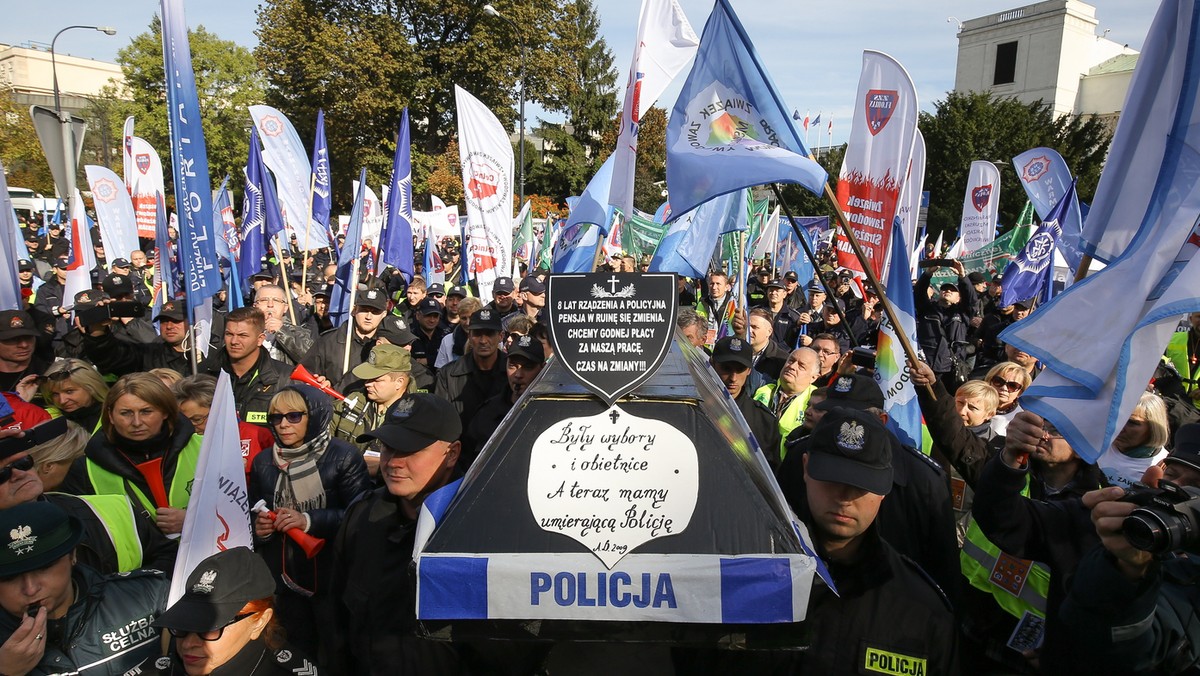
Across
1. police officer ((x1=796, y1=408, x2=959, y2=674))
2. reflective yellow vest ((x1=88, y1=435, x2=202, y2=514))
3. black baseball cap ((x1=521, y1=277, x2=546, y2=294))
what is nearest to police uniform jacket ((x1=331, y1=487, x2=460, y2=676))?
reflective yellow vest ((x1=88, y1=435, x2=202, y2=514))

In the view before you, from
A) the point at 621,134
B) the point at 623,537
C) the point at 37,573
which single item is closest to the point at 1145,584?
the point at 623,537

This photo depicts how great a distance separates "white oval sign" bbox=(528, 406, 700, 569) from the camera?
1.96 metres

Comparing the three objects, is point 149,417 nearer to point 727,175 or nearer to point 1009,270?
point 727,175

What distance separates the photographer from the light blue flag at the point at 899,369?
434cm

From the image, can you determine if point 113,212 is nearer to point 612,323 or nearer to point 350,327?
point 350,327

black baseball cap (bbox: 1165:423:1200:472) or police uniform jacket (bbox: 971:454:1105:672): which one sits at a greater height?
black baseball cap (bbox: 1165:423:1200:472)

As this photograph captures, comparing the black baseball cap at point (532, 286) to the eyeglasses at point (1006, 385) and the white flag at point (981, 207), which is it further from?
the white flag at point (981, 207)

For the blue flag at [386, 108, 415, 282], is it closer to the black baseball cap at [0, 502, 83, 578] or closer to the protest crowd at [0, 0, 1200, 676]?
the protest crowd at [0, 0, 1200, 676]

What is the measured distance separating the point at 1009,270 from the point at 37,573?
1029 centimetres

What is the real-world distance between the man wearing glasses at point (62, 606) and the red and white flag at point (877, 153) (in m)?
4.44

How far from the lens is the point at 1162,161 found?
2354 millimetres

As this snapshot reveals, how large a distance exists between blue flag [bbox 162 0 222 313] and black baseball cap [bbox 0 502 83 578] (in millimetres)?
2716

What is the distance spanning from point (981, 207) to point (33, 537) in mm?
12390

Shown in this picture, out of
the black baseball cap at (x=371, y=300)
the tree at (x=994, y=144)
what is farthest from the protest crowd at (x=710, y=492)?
the tree at (x=994, y=144)
